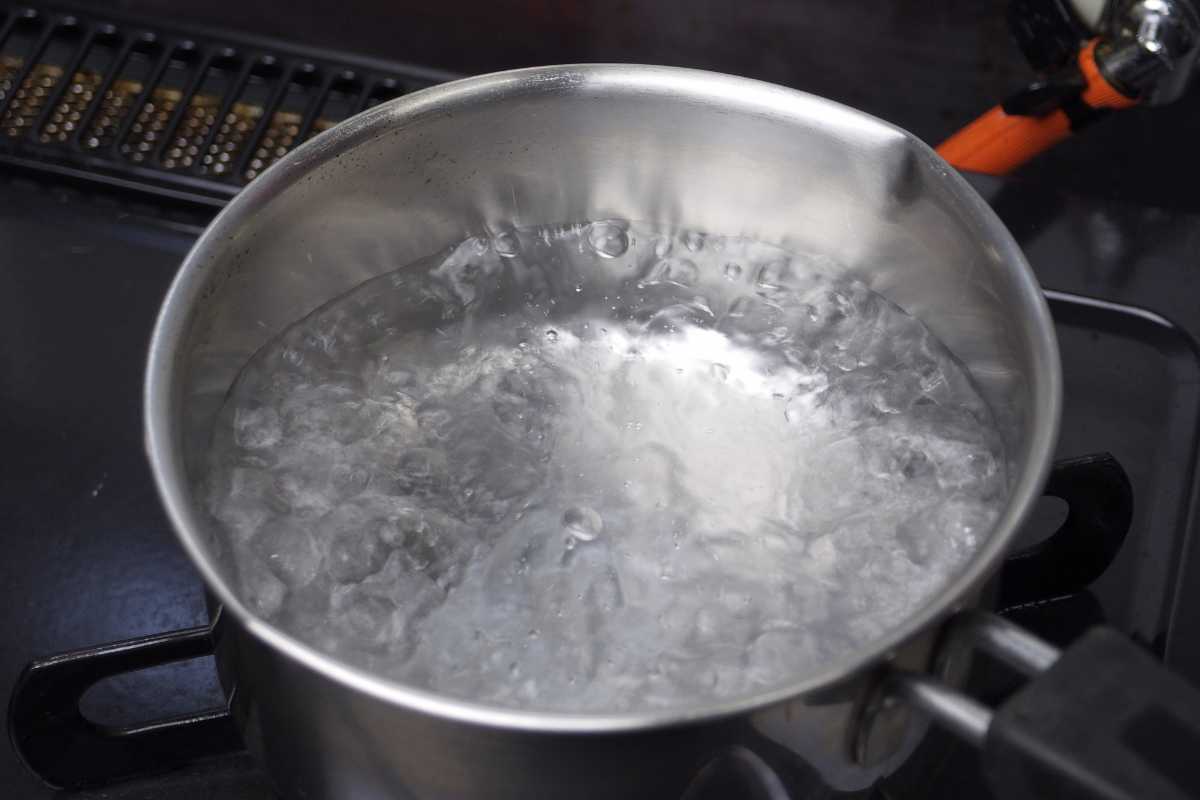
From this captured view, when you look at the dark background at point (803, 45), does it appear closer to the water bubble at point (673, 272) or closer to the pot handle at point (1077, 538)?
the water bubble at point (673, 272)

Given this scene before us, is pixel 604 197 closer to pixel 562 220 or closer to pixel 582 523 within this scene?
pixel 562 220

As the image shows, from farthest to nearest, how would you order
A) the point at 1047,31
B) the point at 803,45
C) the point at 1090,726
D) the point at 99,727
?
the point at 803,45 → the point at 1047,31 → the point at 99,727 → the point at 1090,726

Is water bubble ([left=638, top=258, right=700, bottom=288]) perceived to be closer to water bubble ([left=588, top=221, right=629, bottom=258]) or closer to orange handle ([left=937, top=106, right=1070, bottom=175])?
water bubble ([left=588, top=221, right=629, bottom=258])

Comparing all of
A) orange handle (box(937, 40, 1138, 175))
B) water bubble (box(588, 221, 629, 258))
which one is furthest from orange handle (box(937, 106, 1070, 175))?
water bubble (box(588, 221, 629, 258))

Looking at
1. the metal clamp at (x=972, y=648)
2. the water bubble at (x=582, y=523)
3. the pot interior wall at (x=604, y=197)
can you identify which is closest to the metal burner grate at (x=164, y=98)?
the pot interior wall at (x=604, y=197)

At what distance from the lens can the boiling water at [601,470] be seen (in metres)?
0.61

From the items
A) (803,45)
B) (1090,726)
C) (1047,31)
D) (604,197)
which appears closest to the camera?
(1090,726)

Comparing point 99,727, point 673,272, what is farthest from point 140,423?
point 673,272

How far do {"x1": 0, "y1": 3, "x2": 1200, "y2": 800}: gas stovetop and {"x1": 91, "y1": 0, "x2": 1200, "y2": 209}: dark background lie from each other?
17 centimetres

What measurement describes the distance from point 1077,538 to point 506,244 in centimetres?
38

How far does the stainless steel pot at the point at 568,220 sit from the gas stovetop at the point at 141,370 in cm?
13

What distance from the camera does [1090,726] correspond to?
427mm

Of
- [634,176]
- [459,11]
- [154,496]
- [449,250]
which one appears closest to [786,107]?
[634,176]

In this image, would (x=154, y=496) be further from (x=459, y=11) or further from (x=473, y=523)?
(x=459, y=11)
